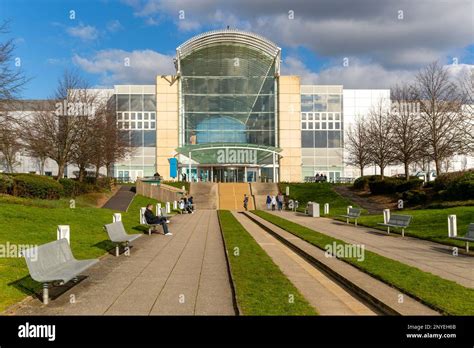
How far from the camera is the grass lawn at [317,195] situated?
41.9m

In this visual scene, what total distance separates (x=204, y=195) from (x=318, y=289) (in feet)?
140

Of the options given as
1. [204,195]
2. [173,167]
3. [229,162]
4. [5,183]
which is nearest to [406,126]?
[204,195]

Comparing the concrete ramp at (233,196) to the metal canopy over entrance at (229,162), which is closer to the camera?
the concrete ramp at (233,196)

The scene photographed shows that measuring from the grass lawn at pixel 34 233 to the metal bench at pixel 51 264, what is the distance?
46 cm

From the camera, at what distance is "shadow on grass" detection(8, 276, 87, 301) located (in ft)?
27.0

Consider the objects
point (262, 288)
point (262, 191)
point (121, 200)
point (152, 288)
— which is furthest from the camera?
point (262, 191)

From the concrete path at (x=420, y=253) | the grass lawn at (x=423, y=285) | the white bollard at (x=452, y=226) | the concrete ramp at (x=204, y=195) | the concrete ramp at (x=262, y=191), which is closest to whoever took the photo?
the grass lawn at (x=423, y=285)

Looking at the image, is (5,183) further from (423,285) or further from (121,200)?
(423,285)

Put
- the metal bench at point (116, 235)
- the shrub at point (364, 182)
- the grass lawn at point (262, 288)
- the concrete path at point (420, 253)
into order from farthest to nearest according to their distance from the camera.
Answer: the shrub at point (364, 182), the metal bench at point (116, 235), the concrete path at point (420, 253), the grass lawn at point (262, 288)

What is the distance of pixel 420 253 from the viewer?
14.2 metres

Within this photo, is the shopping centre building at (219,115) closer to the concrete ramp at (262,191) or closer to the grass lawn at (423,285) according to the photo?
the concrete ramp at (262,191)

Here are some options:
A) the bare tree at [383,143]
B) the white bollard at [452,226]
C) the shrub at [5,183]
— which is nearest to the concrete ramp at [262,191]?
the bare tree at [383,143]

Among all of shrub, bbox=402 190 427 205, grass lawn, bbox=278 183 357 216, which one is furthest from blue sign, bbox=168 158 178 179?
shrub, bbox=402 190 427 205

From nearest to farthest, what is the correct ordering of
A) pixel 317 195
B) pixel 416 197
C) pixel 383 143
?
1. pixel 416 197
2. pixel 383 143
3. pixel 317 195
